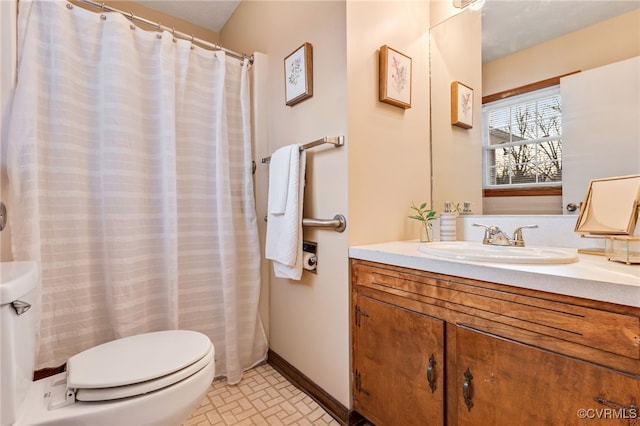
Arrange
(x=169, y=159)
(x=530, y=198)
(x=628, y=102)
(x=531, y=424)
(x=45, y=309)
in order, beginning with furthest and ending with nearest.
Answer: (x=169, y=159), (x=530, y=198), (x=45, y=309), (x=628, y=102), (x=531, y=424)

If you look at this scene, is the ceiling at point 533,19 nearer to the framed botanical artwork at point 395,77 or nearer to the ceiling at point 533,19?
the ceiling at point 533,19

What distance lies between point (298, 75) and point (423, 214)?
0.96 m

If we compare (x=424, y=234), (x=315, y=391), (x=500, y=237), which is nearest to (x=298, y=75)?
(x=424, y=234)

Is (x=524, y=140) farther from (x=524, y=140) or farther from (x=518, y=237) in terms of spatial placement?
(x=518, y=237)

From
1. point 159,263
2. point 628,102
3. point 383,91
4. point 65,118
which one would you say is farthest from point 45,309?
point 628,102

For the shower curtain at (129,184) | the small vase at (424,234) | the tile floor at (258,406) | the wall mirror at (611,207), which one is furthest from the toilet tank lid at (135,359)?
the wall mirror at (611,207)

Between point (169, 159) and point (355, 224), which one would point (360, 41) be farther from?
point (169, 159)

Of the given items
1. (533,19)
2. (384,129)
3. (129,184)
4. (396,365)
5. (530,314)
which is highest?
(533,19)

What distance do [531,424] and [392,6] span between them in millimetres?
1739

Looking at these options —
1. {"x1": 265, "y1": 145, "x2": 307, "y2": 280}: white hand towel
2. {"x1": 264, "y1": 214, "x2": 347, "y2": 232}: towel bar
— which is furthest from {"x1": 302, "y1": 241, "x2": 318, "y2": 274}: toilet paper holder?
{"x1": 264, "y1": 214, "x2": 347, "y2": 232}: towel bar

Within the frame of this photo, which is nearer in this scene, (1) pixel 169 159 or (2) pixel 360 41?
(2) pixel 360 41

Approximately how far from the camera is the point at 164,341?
114cm

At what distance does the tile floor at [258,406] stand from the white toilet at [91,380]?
17.5 inches

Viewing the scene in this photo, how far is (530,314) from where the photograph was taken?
0.76 m
